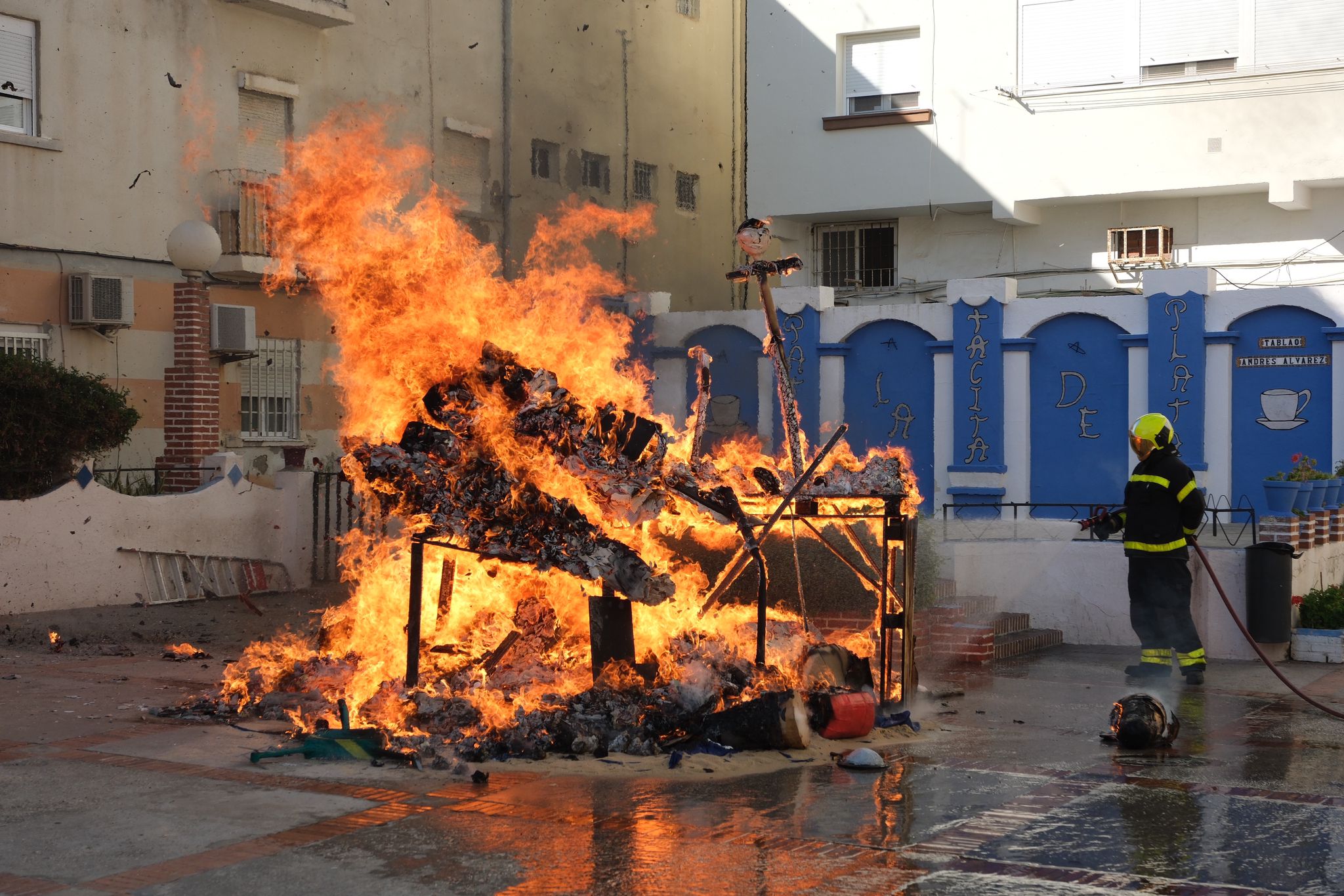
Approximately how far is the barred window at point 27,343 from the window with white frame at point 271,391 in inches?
120

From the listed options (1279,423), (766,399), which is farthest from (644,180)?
(1279,423)

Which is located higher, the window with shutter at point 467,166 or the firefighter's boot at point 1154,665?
the window with shutter at point 467,166

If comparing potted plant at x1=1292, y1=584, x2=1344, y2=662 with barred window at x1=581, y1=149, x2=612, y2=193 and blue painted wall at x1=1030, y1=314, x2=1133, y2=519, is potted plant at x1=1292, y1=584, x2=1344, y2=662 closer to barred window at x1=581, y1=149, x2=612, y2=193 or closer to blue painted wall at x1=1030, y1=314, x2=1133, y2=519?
blue painted wall at x1=1030, y1=314, x2=1133, y2=519

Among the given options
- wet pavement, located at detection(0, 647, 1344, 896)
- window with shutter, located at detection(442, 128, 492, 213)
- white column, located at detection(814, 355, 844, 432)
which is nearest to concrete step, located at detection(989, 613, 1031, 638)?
wet pavement, located at detection(0, 647, 1344, 896)

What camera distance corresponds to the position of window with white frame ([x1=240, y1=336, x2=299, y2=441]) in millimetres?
20094

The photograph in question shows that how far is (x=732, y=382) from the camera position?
21359 mm

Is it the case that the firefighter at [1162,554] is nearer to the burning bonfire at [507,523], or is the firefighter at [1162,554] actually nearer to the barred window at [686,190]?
the burning bonfire at [507,523]

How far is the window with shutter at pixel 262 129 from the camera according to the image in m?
19.8

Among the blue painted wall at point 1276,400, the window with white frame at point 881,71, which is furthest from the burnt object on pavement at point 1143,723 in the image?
the window with white frame at point 881,71

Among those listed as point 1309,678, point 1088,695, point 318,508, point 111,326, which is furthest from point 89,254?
point 1309,678

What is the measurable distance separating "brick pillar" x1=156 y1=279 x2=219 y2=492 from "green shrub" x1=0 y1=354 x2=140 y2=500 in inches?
121

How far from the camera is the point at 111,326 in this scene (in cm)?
1777

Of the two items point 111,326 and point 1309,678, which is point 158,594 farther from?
point 1309,678

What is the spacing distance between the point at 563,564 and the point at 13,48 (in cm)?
1218
